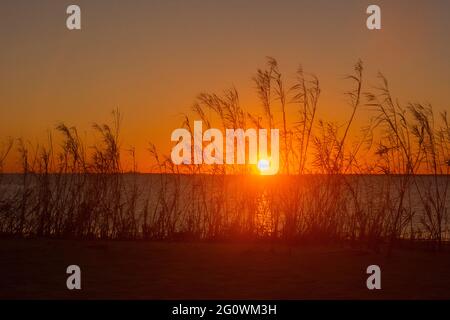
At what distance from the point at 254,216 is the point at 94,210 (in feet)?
6.59

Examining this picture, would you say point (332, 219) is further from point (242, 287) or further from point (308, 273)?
point (242, 287)

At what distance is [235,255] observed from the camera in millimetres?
6000

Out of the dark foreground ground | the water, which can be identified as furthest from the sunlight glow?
the dark foreground ground

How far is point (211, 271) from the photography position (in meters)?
5.22

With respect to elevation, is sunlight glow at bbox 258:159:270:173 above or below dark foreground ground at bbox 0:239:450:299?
above

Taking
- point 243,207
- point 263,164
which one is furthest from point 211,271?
point 263,164

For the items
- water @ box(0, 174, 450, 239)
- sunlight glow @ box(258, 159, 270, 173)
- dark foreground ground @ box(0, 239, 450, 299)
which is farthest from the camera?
sunlight glow @ box(258, 159, 270, 173)

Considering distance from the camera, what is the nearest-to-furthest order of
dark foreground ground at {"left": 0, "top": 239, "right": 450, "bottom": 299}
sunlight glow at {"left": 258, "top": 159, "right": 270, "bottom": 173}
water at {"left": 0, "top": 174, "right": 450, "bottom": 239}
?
dark foreground ground at {"left": 0, "top": 239, "right": 450, "bottom": 299} < water at {"left": 0, "top": 174, "right": 450, "bottom": 239} < sunlight glow at {"left": 258, "top": 159, "right": 270, "bottom": 173}

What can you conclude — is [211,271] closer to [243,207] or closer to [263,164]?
[243,207]

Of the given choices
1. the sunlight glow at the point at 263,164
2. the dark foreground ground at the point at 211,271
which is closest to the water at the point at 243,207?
the sunlight glow at the point at 263,164

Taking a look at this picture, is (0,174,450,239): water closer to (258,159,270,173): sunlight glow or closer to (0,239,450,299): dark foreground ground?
(258,159,270,173): sunlight glow

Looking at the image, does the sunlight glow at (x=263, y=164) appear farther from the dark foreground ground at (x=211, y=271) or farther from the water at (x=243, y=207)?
the dark foreground ground at (x=211, y=271)

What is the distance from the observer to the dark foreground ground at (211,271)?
4430 mm

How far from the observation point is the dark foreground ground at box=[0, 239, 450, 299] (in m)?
4.43
